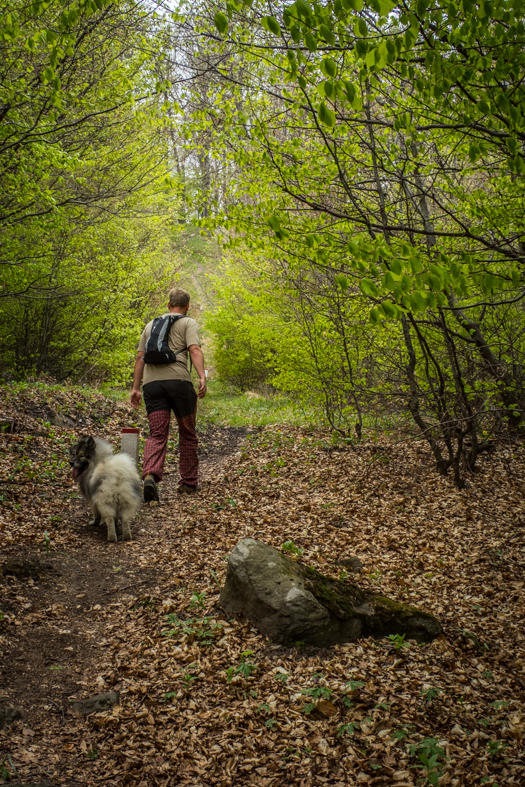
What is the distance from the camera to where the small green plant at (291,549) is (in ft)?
17.0

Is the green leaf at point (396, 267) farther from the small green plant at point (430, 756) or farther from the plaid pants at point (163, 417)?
the plaid pants at point (163, 417)

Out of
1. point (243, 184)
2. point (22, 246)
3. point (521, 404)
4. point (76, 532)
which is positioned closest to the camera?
point (76, 532)

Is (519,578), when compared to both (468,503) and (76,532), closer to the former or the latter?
(468,503)

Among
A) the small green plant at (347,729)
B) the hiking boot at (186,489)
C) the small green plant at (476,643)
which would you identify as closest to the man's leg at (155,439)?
the hiking boot at (186,489)

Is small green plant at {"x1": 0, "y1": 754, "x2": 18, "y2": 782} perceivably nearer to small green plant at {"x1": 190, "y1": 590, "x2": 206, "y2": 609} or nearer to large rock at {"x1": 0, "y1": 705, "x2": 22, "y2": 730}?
large rock at {"x1": 0, "y1": 705, "x2": 22, "y2": 730}

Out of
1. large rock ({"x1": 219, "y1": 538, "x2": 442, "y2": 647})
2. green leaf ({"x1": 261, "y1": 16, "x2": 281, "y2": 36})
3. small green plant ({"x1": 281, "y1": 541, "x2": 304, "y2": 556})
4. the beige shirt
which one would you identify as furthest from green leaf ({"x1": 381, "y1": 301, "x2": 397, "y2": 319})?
the beige shirt

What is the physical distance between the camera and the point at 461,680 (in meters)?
3.32

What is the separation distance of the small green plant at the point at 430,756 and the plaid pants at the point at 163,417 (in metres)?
4.70

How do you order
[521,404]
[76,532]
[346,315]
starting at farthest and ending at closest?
[346,315] < [521,404] < [76,532]

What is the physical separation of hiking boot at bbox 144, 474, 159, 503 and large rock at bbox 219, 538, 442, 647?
288 centimetres

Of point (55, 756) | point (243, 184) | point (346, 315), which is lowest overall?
point (55, 756)

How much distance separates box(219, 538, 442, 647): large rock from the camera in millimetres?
3652

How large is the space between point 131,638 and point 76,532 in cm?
220

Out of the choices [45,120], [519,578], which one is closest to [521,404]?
[519,578]
